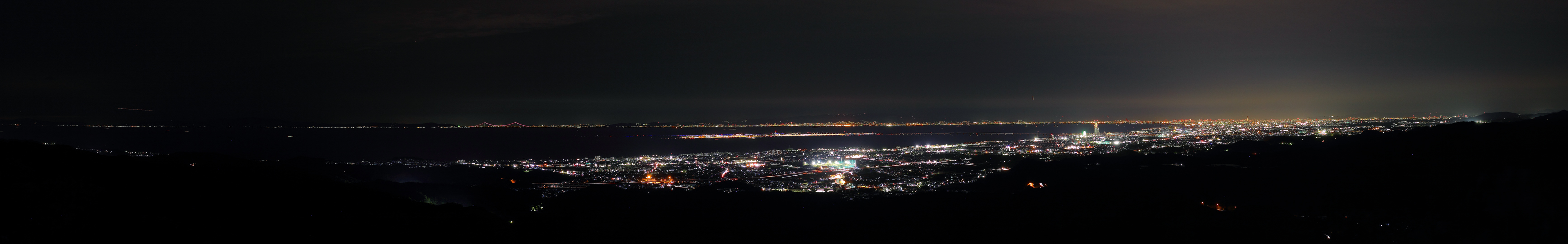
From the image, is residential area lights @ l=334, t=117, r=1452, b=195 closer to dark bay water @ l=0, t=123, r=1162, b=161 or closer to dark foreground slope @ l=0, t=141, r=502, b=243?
dark foreground slope @ l=0, t=141, r=502, b=243

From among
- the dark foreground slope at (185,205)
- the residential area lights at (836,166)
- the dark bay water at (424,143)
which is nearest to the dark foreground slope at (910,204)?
the dark foreground slope at (185,205)

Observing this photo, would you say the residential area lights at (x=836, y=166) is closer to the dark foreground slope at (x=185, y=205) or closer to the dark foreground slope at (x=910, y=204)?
the dark foreground slope at (x=910, y=204)

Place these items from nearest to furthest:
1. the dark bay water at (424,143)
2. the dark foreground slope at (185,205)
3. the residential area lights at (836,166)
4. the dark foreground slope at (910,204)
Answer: the dark foreground slope at (185,205) → the dark foreground slope at (910,204) → the residential area lights at (836,166) → the dark bay water at (424,143)

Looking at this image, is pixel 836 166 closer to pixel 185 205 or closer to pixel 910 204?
pixel 910 204

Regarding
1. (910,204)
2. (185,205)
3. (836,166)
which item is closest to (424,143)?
(836,166)

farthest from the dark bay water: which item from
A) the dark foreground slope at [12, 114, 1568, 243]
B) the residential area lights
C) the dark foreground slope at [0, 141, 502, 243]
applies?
the dark foreground slope at [0, 141, 502, 243]
